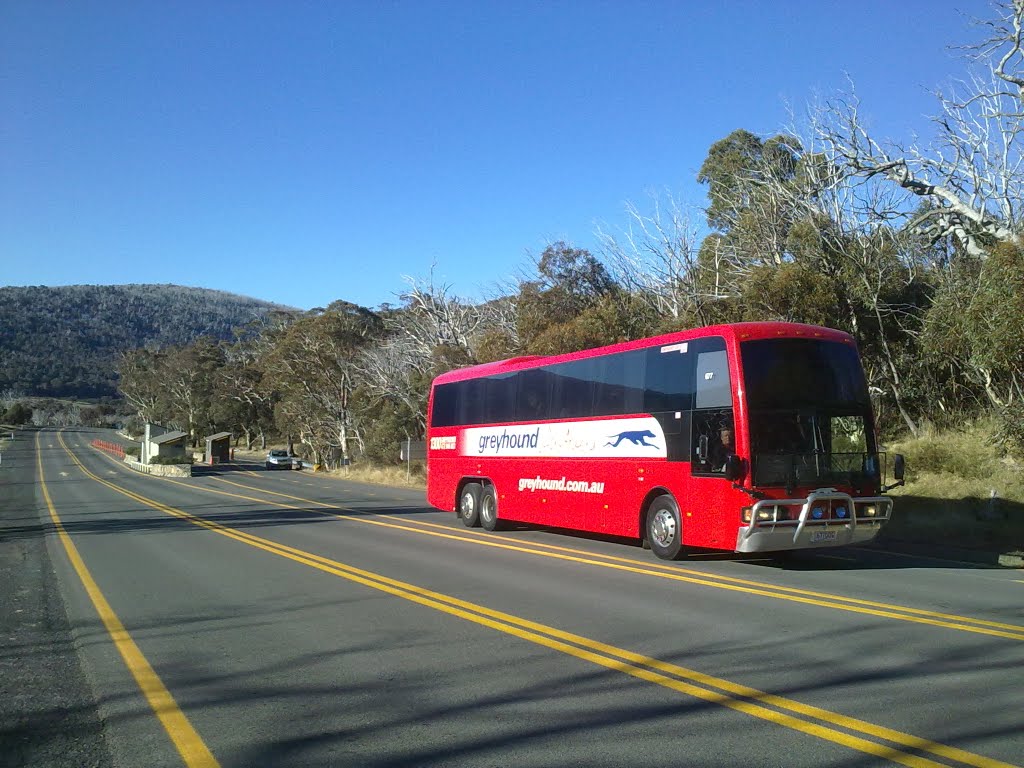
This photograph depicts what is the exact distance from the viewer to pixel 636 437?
1441 centimetres

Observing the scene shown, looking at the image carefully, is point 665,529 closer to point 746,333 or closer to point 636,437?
point 636,437

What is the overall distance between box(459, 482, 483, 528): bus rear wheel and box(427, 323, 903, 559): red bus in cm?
316

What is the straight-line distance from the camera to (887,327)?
2467 centimetres

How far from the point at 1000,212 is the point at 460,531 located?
17.0 m

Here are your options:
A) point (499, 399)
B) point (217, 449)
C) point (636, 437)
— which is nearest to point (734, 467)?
point (636, 437)

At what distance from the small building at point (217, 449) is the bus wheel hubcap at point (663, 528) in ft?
214

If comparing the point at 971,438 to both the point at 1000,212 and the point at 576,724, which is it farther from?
the point at 576,724

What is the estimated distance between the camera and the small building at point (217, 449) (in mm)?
73125

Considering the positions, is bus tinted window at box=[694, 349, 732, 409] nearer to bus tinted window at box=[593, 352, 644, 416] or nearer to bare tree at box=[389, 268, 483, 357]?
bus tinted window at box=[593, 352, 644, 416]

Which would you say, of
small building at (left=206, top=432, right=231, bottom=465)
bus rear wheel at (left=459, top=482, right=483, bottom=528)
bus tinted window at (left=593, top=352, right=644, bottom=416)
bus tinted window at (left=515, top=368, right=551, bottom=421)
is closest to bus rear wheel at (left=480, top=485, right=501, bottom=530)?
bus rear wheel at (left=459, top=482, right=483, bottom=528)

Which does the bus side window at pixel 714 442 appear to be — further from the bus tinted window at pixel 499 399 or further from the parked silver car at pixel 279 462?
the parked silver car at pixel 279 462

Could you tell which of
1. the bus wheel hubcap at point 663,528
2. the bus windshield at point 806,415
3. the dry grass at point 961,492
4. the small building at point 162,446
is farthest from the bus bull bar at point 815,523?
the small building at point 162,446

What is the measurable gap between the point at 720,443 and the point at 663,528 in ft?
6.51

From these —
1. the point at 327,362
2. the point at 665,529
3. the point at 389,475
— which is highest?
the point at 327,362
